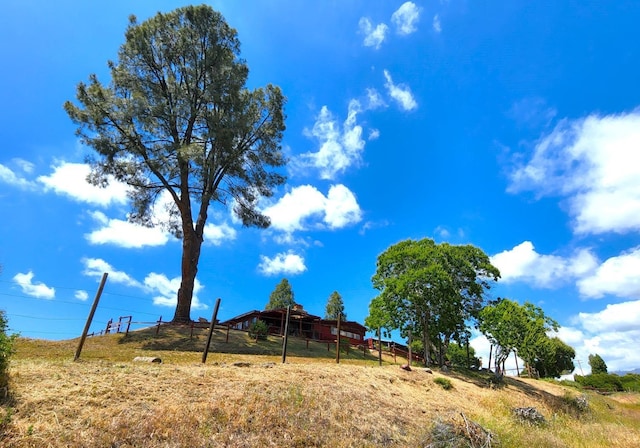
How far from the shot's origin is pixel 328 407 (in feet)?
33.8

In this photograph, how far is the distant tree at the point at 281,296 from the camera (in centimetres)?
5853

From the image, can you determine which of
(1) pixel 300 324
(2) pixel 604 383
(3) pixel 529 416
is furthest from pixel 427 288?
(2) pixel 604 383

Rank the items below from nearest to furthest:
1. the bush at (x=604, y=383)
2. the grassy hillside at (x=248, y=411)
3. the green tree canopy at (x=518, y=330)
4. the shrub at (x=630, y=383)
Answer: the grassy hillside at (x=248, y=411), the green tree canopy at (x=518, y=330), the shrub at (x=630, y=383), the bush at (x=604, y=383)

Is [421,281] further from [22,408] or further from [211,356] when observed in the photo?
[22,408]

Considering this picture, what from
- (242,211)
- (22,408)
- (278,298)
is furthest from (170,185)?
(278,298)

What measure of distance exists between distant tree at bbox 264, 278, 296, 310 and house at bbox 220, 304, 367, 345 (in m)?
15.0

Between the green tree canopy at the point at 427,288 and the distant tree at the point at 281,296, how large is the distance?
2931 centimetres

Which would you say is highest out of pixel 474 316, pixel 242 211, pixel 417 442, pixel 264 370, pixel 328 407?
pixel 242 211

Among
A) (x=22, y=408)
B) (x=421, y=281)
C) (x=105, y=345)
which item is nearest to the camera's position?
(x=22, y=408)

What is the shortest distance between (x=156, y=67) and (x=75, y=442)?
30.1 meters

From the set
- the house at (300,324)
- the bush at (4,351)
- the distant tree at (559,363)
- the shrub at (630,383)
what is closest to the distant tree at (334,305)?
the house at (300,324)

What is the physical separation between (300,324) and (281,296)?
71.1ft

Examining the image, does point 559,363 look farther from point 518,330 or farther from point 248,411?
point 248,411

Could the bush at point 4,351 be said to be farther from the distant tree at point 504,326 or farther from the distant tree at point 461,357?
the distant tree at point 461,357
